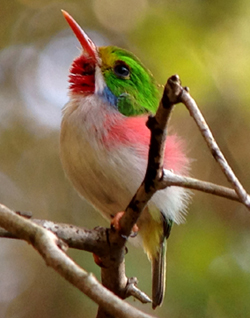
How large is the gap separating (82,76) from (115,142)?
50 cm

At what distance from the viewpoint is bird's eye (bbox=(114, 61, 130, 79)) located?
9.06 ft

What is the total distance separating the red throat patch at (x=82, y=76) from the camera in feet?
8.98

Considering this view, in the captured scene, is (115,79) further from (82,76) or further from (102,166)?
(102,166)

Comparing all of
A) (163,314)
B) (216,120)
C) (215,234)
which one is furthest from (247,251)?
(216,120)

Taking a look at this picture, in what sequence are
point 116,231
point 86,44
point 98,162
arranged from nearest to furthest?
point 116,231 → point 98,162 → point 86,44

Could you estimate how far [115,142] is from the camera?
8.05 ft

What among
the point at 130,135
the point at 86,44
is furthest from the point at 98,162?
the point at 86,44

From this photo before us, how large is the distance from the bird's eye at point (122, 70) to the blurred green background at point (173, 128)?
1426 mm

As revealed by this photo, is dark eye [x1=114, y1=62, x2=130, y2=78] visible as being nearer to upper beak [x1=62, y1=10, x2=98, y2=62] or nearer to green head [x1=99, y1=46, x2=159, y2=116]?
green head [x1=99, y1=46, x2=159, y2=116]

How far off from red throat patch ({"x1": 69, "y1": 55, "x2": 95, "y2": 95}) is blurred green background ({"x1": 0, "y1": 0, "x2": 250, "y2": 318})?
1455 mm

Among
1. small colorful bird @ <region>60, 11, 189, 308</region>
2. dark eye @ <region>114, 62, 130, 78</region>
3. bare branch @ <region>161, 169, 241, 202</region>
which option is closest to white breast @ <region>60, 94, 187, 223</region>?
small colorful bird @ <region>60, 11, 189, 308</region>

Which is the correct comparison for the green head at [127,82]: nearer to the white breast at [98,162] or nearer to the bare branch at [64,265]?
the white breast at [98,162]

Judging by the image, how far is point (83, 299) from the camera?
14.4 ft

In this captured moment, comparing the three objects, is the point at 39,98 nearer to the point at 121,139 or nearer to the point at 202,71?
the point at 202,71
